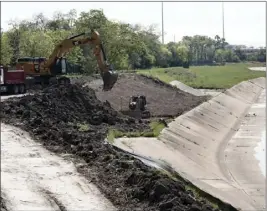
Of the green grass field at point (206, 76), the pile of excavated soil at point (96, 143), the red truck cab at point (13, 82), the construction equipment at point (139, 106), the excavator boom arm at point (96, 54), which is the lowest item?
the green grass field at point (206, 76)

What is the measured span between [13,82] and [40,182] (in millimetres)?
18598

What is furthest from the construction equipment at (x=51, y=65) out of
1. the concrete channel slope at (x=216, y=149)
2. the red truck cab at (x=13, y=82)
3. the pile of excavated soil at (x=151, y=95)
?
the concrete channel slope at (x=216, y=149)

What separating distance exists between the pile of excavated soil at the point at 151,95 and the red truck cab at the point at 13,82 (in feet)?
24.9

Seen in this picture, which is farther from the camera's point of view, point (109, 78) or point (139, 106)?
point (139, 106)

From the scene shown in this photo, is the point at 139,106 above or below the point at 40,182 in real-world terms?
below

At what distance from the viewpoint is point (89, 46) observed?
43250mm

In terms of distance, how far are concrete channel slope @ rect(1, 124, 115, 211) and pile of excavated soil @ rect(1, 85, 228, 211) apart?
1.86 ft

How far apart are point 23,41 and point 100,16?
22.0 metres

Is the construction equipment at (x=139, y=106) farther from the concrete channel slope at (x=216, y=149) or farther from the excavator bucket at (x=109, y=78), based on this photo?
the excavator bucket at (x=109, y=78)

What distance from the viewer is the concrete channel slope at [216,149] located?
23.6 m

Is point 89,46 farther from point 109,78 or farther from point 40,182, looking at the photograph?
point 40,182

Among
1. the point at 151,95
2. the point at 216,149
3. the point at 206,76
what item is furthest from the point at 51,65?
the point at 206,76

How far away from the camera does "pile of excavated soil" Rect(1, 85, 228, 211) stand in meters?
16.5

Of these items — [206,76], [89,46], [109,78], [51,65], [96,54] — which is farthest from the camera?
[206,76]
